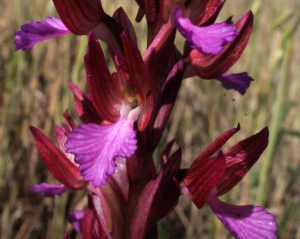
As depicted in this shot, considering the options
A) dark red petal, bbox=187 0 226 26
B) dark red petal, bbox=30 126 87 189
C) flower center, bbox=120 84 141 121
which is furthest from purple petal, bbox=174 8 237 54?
dark red petal, bbox=30 126 87 189

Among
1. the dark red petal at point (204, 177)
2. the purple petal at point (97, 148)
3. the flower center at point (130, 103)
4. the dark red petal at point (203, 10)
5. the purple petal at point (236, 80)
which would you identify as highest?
the dark red petal at point (203, 10)

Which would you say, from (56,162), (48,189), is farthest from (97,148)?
(48,189)

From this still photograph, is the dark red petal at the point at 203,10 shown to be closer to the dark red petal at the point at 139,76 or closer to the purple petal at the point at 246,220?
the dark red petal at the point at 139,76

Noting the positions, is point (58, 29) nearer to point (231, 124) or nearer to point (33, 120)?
point (33, 120)

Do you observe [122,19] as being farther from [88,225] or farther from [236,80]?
[88,225]

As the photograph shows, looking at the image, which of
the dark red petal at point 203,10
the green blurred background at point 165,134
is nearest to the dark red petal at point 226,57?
the dark red petal at point 203,10

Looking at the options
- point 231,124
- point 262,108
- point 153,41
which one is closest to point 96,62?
point 153,41
